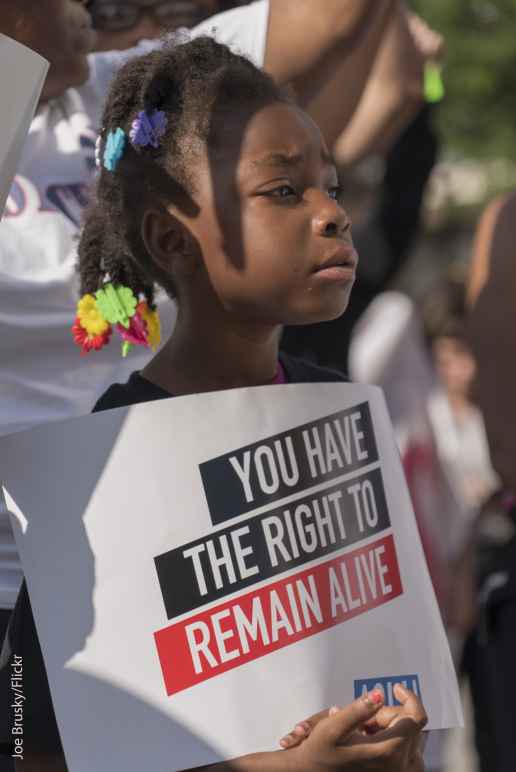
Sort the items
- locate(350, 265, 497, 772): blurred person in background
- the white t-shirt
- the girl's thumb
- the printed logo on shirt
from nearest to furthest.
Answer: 1. the girl's thumb
2. the printed logo on shirt
3. the white t-shirt
4. locate(350, 265, 497, 772): blurred person in background

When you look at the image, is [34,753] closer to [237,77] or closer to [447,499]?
[237,77]

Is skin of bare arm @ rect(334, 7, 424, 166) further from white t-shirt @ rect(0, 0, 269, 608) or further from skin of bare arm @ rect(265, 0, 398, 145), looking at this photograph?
white t-shirt @ rect(0, 0, 269, 608)

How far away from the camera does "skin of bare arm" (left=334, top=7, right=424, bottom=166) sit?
159 inches

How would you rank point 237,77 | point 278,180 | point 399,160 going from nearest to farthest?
point 278,180 < point 237,77 < point 399,160

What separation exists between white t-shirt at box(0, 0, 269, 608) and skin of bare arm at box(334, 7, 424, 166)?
1.19 m

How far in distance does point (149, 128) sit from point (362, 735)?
3.07ft

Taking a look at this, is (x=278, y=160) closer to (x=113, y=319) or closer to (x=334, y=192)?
(x=334, y=192)

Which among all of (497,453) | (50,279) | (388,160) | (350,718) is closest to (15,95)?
(50,279)

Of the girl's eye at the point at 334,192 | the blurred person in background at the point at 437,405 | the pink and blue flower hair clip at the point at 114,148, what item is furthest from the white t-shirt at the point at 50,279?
the blurred person in background at the point at 437,405

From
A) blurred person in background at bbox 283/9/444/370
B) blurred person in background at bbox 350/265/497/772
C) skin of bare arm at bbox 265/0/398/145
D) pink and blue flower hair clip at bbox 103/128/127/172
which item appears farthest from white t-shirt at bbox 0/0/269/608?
blurred person in background at bbox 350/265/497/772

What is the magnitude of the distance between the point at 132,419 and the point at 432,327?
539cm

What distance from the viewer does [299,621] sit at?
2.17 metres

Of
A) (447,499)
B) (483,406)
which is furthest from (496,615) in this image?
(447,499)

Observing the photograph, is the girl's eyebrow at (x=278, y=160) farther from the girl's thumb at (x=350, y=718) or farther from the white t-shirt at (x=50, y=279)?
the girl's thumb at (x=350, y=718)
